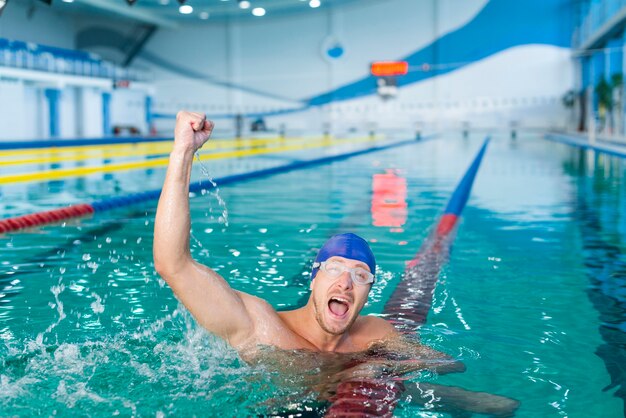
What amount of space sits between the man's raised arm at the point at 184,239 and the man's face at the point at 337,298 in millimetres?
258

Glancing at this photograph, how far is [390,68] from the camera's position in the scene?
28.4 meters

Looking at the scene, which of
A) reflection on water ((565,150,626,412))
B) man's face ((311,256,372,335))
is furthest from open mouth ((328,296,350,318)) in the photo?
reflection on water ((565,150,626,412))

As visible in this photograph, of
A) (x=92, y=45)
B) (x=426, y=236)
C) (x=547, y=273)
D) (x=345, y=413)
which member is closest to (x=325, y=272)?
(x=345, y=413)

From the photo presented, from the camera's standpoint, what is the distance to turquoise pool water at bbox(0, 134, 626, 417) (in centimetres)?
221

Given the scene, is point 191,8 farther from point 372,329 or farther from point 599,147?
point 372,329

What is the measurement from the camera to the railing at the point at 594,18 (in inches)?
812

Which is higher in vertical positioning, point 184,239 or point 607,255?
point 184,239

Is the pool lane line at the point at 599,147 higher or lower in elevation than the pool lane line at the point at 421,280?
higher

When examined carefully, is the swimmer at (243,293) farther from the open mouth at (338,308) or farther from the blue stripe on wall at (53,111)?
the blue stripe on wall at (53,111)

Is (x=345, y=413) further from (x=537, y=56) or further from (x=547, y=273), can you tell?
(x=537, y=56)

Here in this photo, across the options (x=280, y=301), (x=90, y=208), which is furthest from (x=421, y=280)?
(x=90, y=208)

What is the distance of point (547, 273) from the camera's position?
13.4 feet

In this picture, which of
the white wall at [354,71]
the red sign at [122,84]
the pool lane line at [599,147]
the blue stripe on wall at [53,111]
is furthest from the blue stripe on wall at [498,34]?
the blue stripe on wall at [53,111]

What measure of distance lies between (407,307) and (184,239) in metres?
1.75
